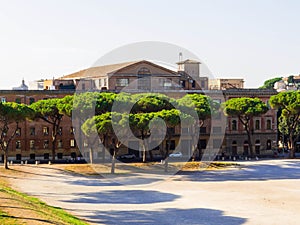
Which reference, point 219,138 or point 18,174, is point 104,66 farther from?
point 18,174

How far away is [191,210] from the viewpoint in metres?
40.7

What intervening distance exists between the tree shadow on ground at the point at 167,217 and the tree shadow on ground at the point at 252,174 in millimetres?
21166

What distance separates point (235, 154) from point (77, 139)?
1068 inches

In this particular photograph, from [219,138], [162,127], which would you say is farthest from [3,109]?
[219,138]

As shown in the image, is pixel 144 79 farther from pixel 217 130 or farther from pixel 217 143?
pixel 217 143

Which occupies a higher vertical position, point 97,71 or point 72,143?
point 97,71

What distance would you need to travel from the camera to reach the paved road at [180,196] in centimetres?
3747

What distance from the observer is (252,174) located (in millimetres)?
67000

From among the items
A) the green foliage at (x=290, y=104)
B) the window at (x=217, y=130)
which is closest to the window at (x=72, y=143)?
the window at (x=217, y=130)

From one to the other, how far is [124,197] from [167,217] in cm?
1018

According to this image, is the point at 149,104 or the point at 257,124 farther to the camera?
the point at 257,124

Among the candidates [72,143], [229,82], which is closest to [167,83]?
[72,143]

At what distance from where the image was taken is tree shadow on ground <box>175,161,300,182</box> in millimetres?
62656

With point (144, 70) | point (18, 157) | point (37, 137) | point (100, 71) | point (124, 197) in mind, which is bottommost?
point (124, 197)
